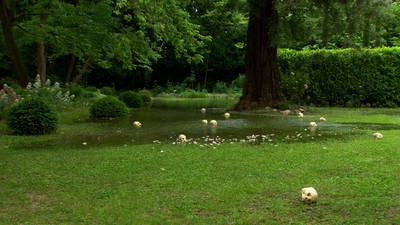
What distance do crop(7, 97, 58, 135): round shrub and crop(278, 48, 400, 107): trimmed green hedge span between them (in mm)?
Result: 9439

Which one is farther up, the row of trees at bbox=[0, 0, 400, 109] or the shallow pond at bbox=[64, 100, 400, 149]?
the row of trees at bbox=[0, 0, 400, 109]

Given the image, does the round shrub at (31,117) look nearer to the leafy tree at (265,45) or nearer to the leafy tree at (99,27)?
the leafy tree at (99,27)

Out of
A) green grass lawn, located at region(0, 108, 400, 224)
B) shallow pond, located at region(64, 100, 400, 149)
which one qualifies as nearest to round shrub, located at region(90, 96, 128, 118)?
shallow pond, located at region(64, 100, 400, 149)

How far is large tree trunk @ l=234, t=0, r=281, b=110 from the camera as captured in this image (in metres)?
12.5

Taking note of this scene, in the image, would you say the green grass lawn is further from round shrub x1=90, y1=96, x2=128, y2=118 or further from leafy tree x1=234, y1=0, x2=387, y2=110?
leafy tree x1=234, y1=0, x2=387, y2=110

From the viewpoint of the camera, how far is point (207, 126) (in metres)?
9.27

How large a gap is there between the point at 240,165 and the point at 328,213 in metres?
1.77

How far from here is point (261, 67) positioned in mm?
12734

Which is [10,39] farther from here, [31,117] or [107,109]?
[31,117]

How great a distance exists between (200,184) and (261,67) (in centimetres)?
899

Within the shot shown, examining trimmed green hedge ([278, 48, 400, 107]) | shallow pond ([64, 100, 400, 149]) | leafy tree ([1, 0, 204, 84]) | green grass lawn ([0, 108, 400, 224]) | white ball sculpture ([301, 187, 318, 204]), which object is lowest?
shallow pond ([64, 100, 400, 149])

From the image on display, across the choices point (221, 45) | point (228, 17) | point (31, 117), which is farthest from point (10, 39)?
point (221, 45)

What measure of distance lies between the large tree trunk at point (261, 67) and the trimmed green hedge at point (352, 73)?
256 centimetres

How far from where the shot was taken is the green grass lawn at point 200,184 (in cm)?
329
